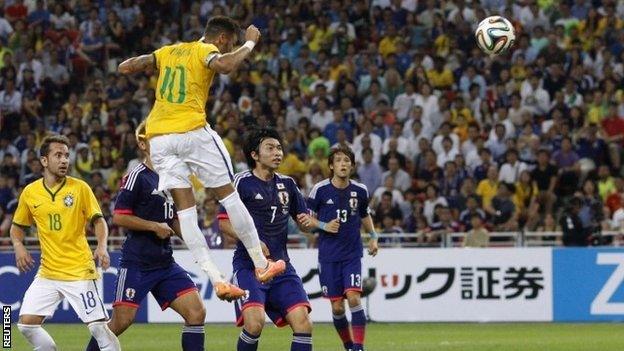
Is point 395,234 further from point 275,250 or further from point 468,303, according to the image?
point 275,250

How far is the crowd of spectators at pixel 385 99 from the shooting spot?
25406 millimetres

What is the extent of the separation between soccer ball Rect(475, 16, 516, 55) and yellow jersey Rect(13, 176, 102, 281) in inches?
207

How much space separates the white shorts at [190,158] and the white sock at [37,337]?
7.10 ft

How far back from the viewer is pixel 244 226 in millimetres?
12328

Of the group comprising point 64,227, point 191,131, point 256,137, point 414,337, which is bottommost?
point 414,337

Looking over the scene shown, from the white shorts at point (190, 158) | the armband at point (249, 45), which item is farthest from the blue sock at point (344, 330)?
the armband at point (249, 45)

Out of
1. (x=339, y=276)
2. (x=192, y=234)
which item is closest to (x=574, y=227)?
(x=339, y=276)

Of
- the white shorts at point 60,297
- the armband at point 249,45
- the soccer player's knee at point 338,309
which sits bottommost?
the soccer player's knee at point 338,309

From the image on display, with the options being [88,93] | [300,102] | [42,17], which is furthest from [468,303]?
[42,17]

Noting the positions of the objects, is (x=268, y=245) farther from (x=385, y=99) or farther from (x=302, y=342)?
(x=385, y=99)

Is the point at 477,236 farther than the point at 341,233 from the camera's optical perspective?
Yes

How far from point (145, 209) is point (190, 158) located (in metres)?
2.00

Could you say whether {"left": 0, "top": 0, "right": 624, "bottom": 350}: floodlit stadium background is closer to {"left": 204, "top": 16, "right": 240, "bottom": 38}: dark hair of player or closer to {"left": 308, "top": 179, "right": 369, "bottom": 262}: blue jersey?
{"left": 308, "top": 179, "right": 369, "bottom": 262}: blue jersey

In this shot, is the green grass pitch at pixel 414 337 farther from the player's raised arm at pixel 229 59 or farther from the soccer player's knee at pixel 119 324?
the player's raised arm at pixel 229 59
